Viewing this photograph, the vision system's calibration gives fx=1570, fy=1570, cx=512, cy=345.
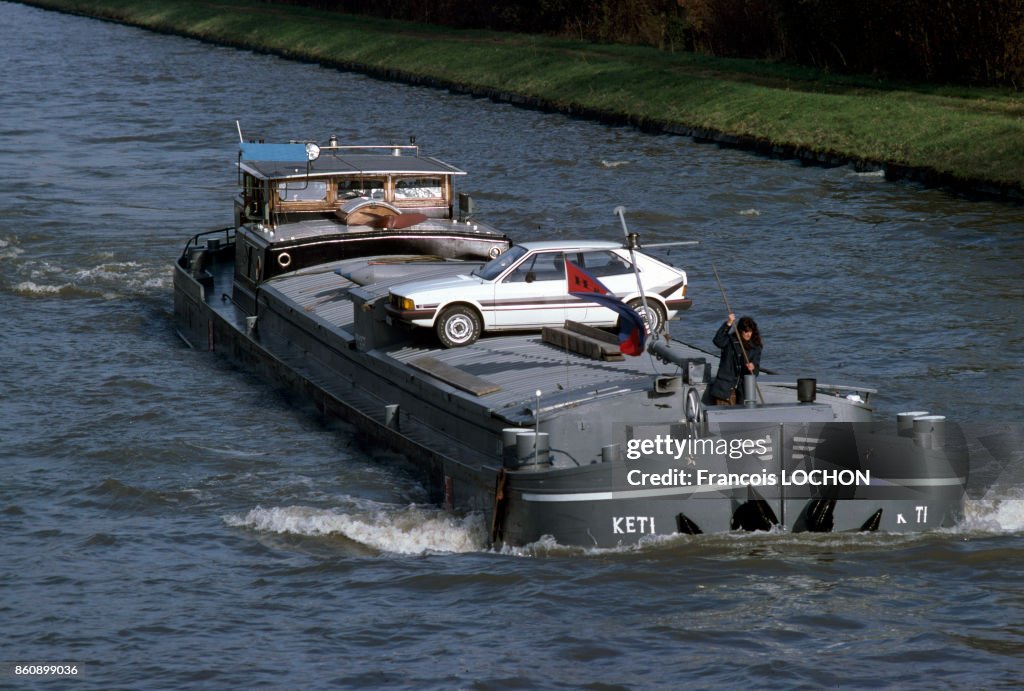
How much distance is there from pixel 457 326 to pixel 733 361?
16.0 feet

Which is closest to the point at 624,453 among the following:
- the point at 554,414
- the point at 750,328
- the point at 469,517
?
the point at 554,414

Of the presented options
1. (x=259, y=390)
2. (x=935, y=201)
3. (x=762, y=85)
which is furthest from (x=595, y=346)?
(x=762, y=85)

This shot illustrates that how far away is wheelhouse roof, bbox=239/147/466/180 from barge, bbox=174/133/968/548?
18cm

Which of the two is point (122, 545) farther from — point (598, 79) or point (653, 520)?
point (598, 79)

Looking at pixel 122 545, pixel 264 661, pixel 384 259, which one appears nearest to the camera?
pixel 264 661

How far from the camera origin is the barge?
16.7m

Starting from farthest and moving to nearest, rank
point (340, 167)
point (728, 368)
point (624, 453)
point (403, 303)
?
point (340, 167), point (403, 303), point (728, 368), point (624, 453)

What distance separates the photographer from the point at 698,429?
16.7 m

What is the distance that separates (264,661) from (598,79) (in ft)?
155

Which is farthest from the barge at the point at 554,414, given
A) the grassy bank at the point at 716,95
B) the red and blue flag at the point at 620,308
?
the grassy bank at the point at 716,95

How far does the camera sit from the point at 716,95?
53.9 m

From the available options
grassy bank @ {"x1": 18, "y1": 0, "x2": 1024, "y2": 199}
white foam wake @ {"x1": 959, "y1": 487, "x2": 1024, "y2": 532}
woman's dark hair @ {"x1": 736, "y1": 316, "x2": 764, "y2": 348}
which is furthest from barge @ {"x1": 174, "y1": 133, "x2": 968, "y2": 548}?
grassy bank @ {"x1": 18, "y1": 0, "x2": 1024, "y2": 199}

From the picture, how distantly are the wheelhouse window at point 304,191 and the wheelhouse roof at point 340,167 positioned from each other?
221mm

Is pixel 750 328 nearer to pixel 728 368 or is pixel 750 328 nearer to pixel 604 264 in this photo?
pixel 728 368
